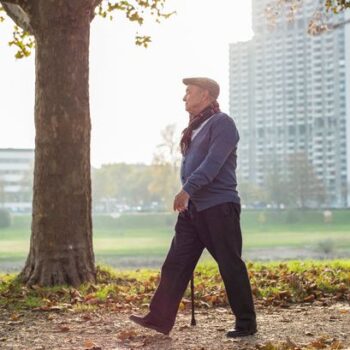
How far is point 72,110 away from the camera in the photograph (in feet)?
33.9

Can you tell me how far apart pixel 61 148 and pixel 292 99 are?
173 meters

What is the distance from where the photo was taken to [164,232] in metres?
85.8

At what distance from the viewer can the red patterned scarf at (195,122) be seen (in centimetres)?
Answer: 652

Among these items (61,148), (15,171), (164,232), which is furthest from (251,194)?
(61,148)

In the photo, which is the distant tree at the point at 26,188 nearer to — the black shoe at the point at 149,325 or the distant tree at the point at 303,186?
the distant tree at the point at 303,186

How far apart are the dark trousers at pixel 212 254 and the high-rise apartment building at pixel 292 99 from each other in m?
144

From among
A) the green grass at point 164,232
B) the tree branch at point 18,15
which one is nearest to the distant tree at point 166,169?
the green grass at point 164,232

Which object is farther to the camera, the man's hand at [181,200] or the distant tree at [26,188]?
the distant tree at [26,188]

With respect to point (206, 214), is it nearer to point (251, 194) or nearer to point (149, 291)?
point (149, 291)

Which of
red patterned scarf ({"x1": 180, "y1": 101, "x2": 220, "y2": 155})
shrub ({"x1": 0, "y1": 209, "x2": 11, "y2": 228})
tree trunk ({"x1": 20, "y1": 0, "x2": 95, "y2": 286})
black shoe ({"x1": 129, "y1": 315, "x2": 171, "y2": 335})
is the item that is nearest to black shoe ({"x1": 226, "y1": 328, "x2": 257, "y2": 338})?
black shoe ({"x1": 129, "y1": 315, "x2": 171, "y2": 335})

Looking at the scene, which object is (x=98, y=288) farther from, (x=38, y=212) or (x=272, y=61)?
(x=272, y=61)

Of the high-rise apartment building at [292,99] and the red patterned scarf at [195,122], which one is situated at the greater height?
the high-rise apartment building at [292,99]

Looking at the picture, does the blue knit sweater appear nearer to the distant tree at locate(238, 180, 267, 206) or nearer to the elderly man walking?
the elderly man walking

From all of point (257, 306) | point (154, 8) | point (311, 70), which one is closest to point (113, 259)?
point (154, 8)
